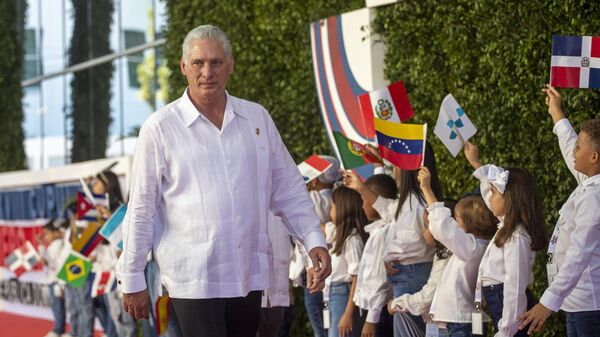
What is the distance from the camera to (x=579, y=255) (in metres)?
6.07

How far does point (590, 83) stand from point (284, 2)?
556cm

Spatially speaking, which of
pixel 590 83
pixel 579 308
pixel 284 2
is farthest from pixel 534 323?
pixel 284 2

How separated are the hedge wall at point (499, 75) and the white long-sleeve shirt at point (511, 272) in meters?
1.49

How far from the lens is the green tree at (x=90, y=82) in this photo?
845 inches

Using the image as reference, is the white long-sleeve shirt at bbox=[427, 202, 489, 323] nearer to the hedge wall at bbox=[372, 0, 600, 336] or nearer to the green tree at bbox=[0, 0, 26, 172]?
the hedge wall at bbox=[372, 0, 600, 336]

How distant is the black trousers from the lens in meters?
5.07

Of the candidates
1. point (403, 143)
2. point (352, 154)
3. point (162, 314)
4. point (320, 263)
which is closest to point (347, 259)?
point (352, 154)

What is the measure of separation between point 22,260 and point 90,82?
5471 mm

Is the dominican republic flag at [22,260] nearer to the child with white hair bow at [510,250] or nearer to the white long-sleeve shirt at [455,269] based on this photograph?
the white long-sleeve shirt at [455,269]

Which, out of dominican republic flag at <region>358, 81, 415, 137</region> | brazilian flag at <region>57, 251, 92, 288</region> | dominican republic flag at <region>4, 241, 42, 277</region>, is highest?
dominican republic flag at <region>358, 81, 415, 137</region>

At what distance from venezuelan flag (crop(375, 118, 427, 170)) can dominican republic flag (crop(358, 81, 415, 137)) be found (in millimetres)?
966

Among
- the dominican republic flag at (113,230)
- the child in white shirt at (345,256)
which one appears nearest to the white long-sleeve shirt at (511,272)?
the child in white shirt at (345,256)

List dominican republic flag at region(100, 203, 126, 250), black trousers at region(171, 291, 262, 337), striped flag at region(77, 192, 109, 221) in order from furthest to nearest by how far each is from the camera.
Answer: striped flag at region(77, 192, 109, 221) → dominican republic flag at region(100, 203, 126, 250) → black trousers at region(171, 291, 262, 337)

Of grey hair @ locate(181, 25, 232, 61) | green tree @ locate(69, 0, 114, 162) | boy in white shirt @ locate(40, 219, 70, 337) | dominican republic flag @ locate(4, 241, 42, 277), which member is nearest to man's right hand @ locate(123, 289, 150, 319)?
grey hair @ locate(181, 25, 232, 61)
